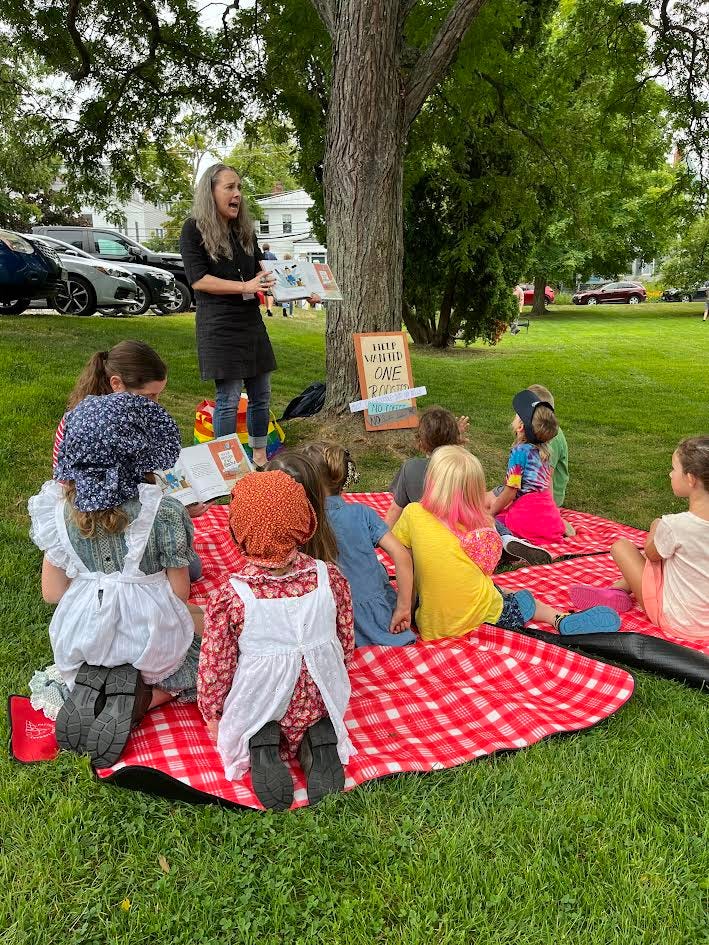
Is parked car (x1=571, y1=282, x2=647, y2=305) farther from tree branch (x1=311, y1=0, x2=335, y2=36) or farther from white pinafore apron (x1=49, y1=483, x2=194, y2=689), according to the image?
white pinafore apron (x1=49, y1=483, x2=194, y2=689)

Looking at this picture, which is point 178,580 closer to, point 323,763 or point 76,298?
point 323,763

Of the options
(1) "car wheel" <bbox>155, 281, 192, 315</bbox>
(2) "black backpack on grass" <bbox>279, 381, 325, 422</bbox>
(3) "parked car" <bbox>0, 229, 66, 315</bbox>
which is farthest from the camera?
(1) "car wheel" <bbox>155, 281, 192, 315</bbox>

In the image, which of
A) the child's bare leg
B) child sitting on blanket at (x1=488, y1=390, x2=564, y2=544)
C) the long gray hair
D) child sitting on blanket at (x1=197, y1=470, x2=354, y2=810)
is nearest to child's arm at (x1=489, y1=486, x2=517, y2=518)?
child sitting on blanket at (x1=488, y1=390, x2=564, y2=544)

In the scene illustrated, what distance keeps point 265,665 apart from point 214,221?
11.0 feet

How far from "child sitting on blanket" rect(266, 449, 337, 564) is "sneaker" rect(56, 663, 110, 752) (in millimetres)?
836

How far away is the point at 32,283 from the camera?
9516 mm

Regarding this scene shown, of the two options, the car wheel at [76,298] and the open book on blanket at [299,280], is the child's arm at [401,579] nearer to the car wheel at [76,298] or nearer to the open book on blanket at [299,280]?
the open book on blanket at [299,280]

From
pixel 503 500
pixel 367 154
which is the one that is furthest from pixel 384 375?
pixel 503 500

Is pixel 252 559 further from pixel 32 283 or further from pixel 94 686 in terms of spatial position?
pixel 32 283

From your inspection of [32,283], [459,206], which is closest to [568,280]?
[459,206]

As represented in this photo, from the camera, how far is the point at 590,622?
333 centimetres

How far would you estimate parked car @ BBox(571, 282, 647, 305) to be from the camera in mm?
39594

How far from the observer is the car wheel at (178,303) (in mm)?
14984

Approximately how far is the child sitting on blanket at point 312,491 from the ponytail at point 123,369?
1.07 metres
